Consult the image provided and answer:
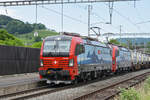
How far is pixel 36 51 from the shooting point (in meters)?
24.1

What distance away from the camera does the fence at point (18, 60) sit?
1925 centimetres

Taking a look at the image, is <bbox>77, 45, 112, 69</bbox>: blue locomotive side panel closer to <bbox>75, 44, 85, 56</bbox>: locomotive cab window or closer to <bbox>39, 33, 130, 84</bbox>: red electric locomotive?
<bbox>39, 33, 130, 84</bbox>: red electric locomotive

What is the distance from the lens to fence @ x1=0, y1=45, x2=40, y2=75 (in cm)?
1925

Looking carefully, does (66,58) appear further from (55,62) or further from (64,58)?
(55,62)

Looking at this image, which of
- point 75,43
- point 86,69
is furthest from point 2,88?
point 86,69

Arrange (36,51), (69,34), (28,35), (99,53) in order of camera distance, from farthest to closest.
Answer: (28,35)
(36,51)
(99,53)
(69,34)

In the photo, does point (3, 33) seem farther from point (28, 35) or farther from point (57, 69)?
point (28, 35)

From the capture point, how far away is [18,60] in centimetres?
2111

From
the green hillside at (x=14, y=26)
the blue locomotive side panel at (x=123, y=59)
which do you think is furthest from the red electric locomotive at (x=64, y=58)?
the green hillside at (x=14, y=26)

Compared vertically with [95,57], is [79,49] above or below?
above

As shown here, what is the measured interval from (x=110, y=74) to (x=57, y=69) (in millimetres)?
12140

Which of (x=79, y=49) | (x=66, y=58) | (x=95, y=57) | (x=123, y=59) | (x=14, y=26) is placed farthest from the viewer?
(x=14, y=26)

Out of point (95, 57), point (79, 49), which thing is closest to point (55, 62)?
point (79, 49)

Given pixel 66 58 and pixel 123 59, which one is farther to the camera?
pixel 123 59
